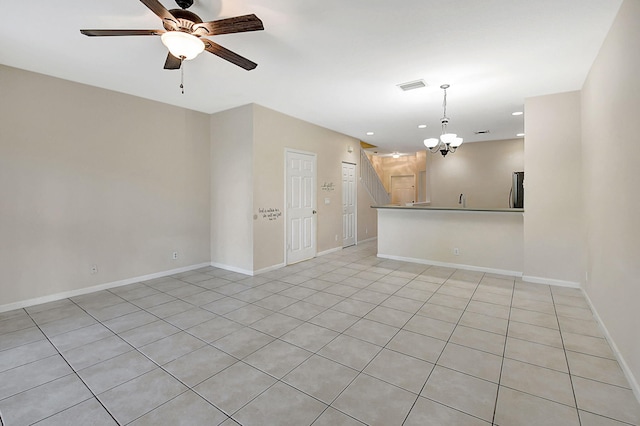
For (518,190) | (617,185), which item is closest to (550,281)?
(518,190)

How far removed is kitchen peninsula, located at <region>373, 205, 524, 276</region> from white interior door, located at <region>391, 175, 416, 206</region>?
618 cm

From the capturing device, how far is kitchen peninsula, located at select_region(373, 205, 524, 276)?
182 inches

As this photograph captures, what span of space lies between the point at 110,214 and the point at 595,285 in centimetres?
616

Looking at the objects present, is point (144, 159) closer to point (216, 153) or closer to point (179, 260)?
point (216, 153)

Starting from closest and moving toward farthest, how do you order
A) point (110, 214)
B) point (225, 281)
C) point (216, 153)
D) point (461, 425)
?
point (461, 425) < point (110, 214) < point (225, 281) < point (216, 153)

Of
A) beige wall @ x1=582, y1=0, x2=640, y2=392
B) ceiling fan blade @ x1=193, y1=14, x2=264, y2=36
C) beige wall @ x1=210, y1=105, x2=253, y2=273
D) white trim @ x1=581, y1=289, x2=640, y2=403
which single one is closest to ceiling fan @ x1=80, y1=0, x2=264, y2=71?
ceiling fan blade @ x1=193, y1=14, x2=264, y2=36

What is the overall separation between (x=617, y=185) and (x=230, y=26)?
332cm

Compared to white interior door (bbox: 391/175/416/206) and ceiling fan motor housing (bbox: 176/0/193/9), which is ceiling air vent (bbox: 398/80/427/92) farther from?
white interior door (bbox: 391/175/416/206)

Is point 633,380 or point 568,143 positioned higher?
point 568,143

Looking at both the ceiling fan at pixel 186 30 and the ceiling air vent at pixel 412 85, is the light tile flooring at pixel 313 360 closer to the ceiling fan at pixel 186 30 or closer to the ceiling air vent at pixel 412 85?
the ceiling fan at pixel 186 30

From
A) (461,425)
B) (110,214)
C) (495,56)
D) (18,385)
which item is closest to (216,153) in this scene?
(110,214)

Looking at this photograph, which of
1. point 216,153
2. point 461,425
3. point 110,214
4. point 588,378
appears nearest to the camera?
point 461,425

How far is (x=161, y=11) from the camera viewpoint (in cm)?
185

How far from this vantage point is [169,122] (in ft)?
15.4
